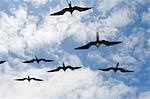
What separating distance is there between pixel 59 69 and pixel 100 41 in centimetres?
3091

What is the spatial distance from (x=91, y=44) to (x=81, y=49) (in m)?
2.68

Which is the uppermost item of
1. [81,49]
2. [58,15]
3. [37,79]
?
[58,15]

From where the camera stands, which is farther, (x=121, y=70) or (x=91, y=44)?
(x=121, y=70)

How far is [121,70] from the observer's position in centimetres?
12912

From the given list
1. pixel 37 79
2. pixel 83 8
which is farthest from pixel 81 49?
pixel 37 79

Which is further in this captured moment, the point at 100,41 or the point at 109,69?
the point at 109,69

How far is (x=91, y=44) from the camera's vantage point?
103 m

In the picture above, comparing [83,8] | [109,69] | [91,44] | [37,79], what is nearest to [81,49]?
[91,44]

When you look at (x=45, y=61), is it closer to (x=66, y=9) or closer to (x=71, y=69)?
(x=71, y=69)

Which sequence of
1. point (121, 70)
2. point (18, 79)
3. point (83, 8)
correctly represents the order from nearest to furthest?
point (83, 8)
point (121, 70)
point (18, 79)

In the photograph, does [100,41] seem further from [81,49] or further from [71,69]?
[71,69]

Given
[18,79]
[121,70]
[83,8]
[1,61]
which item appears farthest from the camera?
[18,79]

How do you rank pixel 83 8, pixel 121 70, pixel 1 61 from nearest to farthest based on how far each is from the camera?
pixel 83 8 → pixel 1 61 → pixel 121 70

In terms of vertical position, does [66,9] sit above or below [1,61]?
above
